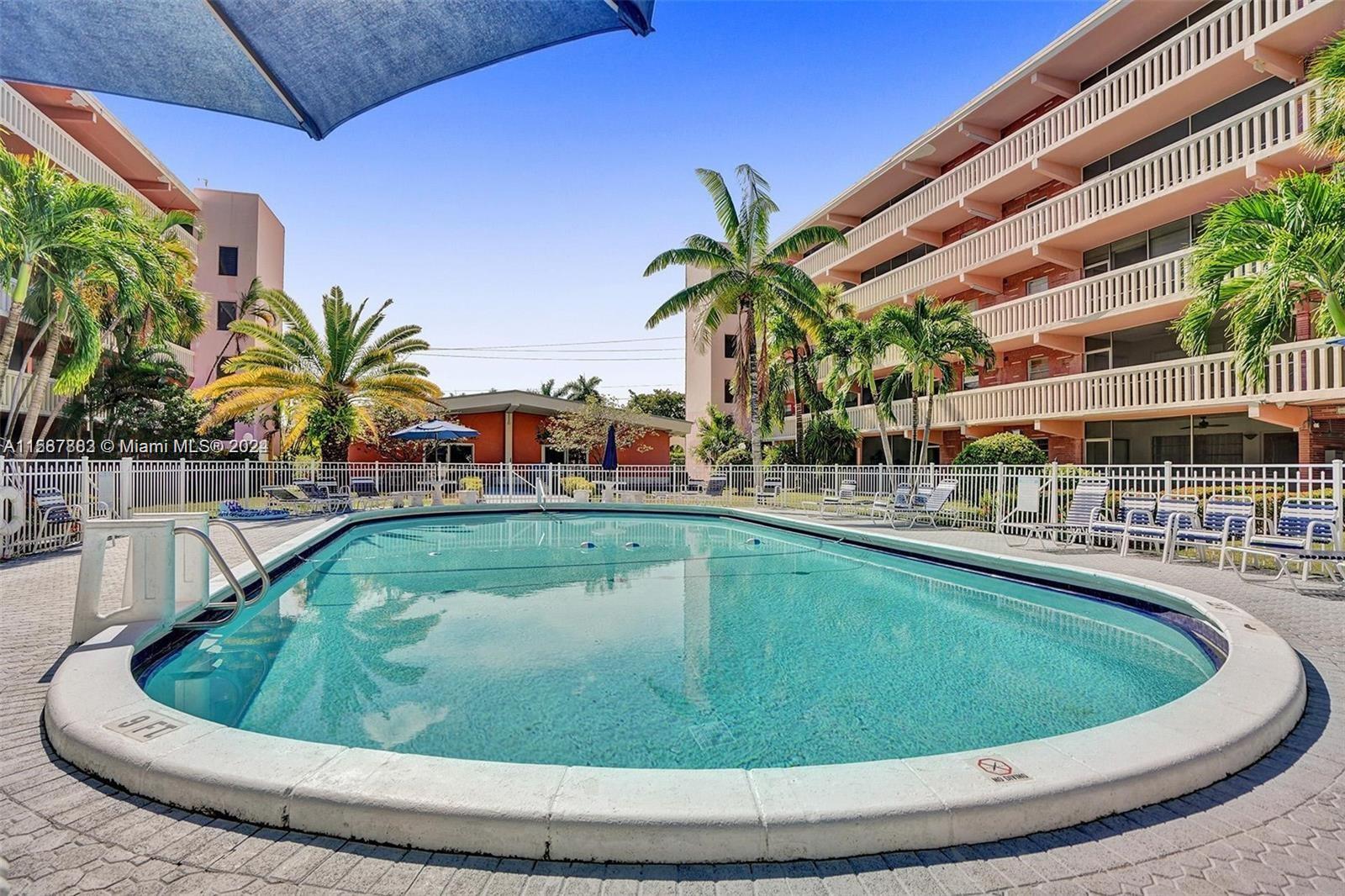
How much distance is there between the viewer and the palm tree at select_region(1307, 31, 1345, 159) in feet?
30.2

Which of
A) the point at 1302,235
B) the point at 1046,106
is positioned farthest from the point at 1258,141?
the point at 1046,106

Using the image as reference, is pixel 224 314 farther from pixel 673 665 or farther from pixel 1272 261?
pixel 1272 261

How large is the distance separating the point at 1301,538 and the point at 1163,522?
2.44 meters

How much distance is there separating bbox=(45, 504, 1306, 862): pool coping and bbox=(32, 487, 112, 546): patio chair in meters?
9.70

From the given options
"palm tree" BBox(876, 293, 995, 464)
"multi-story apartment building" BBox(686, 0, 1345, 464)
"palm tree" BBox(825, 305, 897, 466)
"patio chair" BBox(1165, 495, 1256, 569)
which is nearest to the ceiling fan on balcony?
"multi-story apartment building" BBox(686, 0, 1345, 464)

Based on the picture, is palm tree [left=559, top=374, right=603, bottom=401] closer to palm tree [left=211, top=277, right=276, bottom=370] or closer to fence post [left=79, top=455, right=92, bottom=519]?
palm tree [left=211, top=277, right=276, bottom=370]

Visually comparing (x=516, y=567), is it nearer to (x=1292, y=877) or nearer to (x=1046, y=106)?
(x=1292, y=877)

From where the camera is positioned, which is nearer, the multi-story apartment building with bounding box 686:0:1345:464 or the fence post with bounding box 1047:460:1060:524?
the fence post with bounding box 1047:460:1060:524

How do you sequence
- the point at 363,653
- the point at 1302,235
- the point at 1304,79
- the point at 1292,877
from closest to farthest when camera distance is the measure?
the point at 1292,877, the point at 363,653, the point at 1302,235, the point at 1304,79

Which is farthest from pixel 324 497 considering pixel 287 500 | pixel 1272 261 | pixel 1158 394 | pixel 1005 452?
pixel 1158 394

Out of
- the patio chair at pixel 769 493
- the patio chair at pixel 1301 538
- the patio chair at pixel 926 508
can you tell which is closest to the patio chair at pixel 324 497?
the patio chair at pixel 769 493

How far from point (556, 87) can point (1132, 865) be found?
8025mm

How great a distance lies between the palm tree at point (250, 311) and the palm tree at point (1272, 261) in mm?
33863

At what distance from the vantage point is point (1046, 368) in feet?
69.2
